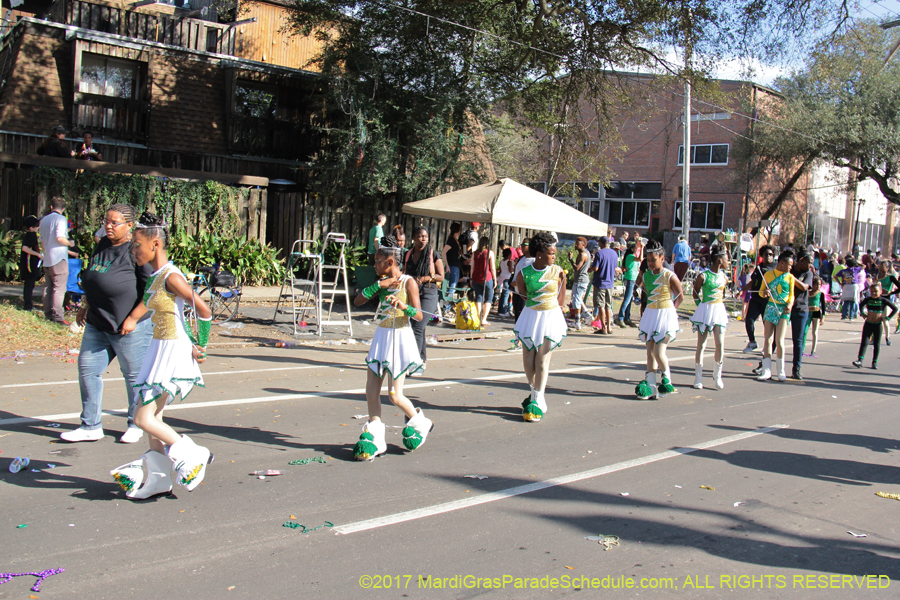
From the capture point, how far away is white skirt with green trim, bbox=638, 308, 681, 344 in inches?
347

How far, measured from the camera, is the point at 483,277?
14.4 meters

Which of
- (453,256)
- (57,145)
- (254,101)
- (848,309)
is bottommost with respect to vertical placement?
(848,309)

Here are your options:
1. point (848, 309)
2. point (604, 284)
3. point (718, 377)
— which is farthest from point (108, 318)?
point (848, 309)

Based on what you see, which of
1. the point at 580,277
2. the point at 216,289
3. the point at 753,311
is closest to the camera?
the point at 753,311

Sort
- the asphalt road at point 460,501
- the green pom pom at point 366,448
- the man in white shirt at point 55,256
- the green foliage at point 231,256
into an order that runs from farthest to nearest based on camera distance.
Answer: the green foliage at point 231,256, the man in white shirt at point 55,256, the green pom pom at point 366,448, the asphalt road at point 460,501

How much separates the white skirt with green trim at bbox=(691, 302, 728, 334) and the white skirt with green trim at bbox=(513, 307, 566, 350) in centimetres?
320

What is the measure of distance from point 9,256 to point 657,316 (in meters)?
12.1

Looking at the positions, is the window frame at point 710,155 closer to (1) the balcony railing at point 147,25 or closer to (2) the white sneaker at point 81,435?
(1) the balcony railing at point 147,25

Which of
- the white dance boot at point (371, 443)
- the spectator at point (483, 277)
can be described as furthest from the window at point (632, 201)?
the white dance boot at point (371, 443)

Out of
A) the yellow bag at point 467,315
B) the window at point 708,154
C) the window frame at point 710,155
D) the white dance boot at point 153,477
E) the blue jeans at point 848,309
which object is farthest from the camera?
the window at point 708,154

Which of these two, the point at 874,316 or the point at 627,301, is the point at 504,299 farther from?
the point at 874,316

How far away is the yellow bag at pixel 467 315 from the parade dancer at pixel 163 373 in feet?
28.3

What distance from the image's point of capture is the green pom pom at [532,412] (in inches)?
297

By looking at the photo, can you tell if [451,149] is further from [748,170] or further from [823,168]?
[823,168]
